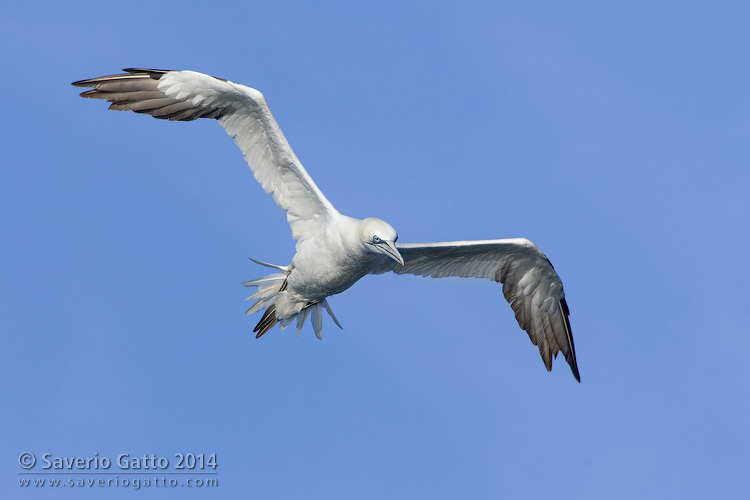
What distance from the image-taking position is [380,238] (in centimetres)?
1305

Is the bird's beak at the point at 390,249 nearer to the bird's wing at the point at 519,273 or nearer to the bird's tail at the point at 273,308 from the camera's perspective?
the bird's wing at the point at 519,273

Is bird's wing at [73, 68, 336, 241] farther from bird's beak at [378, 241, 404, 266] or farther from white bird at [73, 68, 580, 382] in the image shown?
bird's beak at [378, 241, 404, 266]

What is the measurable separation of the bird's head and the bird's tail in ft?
8.71

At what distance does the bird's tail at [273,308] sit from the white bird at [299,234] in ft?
0.05

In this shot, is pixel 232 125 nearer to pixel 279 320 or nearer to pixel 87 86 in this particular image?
pixel 87 86

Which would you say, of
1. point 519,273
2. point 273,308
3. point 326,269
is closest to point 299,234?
point 326,269

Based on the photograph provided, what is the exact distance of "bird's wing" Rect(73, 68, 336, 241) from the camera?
46.1 feet

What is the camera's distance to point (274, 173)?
575 inches

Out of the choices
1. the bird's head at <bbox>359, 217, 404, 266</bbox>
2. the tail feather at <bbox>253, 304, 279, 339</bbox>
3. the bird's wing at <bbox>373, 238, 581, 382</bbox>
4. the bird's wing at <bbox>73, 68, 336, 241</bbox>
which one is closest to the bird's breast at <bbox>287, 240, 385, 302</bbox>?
the bird's head at <bbox>359, 217, 404, 266</bbox>

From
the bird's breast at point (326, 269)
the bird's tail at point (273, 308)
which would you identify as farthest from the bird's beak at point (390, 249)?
the bird's tail at point (273, 308)

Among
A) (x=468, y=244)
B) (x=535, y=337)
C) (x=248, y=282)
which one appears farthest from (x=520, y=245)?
(x=248, y=282)

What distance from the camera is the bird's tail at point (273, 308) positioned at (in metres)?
15.6

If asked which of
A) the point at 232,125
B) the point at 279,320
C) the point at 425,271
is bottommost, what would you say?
the point at 279,320

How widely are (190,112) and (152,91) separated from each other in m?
0.65
